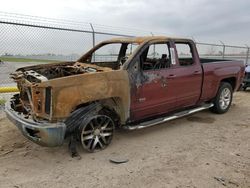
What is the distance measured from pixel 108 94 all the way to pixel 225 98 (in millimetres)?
4043

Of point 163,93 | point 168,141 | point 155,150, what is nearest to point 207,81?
point 163,93

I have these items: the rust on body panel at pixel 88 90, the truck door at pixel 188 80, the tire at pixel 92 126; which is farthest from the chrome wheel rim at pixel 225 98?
the tire at pixel 92 126

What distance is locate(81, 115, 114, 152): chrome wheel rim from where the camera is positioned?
14.8ft

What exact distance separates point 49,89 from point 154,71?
2.10 m

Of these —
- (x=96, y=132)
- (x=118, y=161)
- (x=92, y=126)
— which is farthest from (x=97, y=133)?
(x=118, y=161)

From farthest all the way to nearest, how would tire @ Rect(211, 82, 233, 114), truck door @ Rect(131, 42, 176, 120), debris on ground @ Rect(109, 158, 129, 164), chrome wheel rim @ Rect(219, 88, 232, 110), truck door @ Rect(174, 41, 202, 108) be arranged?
chrome wheel rim @ Rect(219, 88, 232, 110) < tire @ Rect(211, 82, 233, 114) < truck door @ Rect(174, 41, 202, 108) < truck door @ Rect(131, 42, 176, 120) < debris on ground @ Rect(109, 158, 129, 164)

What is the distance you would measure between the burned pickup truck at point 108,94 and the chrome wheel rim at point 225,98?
0.39m

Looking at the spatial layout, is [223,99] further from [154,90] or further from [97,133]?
[97,133]

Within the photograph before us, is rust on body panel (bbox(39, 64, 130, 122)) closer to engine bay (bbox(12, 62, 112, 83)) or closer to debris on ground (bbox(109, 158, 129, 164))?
engine bay (bbox(12, 62, 112, 83))

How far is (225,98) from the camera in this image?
23.9 feet

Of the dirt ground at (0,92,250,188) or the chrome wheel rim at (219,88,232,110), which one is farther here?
the chrome wheel rim at (219,88,232,110)

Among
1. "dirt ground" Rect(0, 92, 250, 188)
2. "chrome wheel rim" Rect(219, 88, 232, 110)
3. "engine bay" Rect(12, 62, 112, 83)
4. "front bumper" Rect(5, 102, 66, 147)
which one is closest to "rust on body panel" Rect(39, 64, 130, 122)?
"front bumper" Rect(5, 102, 66, 147)

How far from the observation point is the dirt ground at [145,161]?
3.72 metres

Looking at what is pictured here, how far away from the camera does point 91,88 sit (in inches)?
171
